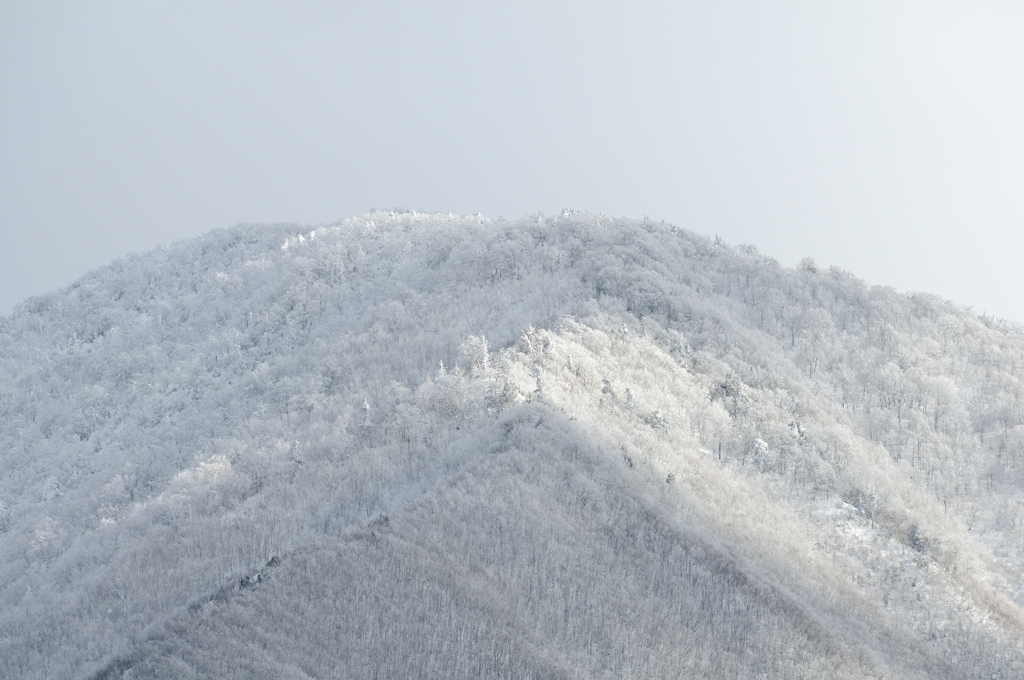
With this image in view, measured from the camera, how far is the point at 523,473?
27.7 metres

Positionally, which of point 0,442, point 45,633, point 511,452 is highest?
point 511,452

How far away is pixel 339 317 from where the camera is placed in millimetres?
49000

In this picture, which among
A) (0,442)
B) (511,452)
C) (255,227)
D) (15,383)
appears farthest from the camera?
(255,227)

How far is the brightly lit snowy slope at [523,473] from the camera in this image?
21.8 meters

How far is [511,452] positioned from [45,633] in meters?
14.6

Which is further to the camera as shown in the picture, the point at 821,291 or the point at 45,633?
the point at 821,291

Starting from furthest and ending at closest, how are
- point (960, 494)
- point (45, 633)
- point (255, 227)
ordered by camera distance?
1. point (255, 227)
2. point (960, 494)
3. point (45, 633)

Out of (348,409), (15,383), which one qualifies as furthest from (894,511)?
(15,383)

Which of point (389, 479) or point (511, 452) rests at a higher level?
point (511, 452)

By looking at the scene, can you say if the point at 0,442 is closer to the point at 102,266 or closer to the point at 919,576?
the point at 102,266

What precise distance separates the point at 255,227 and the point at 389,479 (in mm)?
47425

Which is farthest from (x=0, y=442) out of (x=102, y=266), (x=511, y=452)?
(x=511, y=452)

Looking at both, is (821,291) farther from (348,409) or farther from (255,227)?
(255,227)

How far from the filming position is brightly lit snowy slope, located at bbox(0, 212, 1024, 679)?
71.4ft
